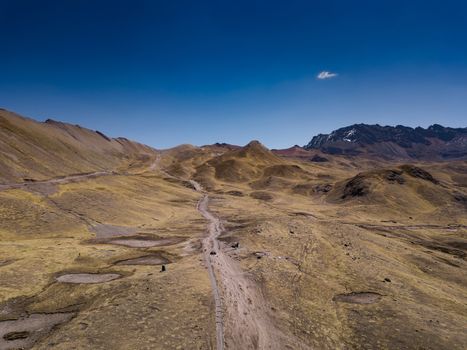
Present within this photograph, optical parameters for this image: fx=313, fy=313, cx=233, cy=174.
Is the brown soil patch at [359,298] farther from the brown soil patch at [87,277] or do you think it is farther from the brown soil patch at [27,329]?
the brown soil patch at [27,329]

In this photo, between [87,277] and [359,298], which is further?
[87,277]

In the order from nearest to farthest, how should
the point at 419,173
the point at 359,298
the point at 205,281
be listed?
the point at 205,281
the point at 359,298
the point at 419,173

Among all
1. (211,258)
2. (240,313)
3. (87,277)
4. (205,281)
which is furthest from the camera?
(211,258)

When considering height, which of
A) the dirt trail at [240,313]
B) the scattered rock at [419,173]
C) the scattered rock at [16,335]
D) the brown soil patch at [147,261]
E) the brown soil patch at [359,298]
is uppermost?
the scattered rock at [419,173]

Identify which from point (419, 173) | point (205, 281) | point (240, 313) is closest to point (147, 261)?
point (205, 281)

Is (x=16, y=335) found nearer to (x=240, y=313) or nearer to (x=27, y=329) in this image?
(x=27, y=329)

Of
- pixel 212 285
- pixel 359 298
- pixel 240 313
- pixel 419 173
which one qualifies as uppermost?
pixel 419 173

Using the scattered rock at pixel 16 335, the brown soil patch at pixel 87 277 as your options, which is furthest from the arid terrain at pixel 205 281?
the brown soil patch at pixel 87 277

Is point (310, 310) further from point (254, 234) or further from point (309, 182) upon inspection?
point (309, 182)

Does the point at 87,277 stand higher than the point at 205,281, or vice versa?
the point at 87,277
